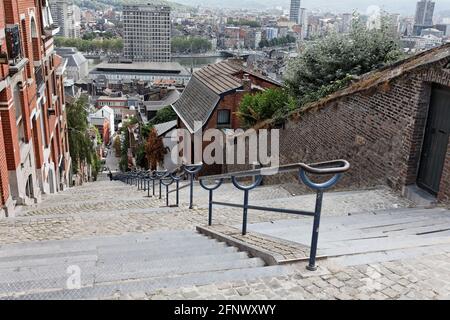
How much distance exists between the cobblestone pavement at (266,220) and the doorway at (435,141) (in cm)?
62

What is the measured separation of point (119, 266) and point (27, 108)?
410 inches

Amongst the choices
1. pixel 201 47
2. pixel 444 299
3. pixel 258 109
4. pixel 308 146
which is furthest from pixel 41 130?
pixel 201 47

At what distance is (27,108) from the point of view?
13.1 meters

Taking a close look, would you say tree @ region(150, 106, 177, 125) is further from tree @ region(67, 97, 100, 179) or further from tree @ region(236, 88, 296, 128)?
tree @ region(236, 88, 296, 128)

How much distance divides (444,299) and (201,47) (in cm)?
20238

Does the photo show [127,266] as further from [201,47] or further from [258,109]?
[201,47]

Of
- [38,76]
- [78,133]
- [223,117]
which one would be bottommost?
[78,133]

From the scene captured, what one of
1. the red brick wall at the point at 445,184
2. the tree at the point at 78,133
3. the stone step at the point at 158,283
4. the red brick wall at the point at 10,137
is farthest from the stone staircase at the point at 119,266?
the tree at the point at 78,133

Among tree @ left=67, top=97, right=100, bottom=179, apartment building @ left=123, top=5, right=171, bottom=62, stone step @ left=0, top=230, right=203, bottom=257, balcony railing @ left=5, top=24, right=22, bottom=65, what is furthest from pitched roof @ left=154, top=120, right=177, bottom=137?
apartment building @ left=123, top=5, right=171, bottom=62

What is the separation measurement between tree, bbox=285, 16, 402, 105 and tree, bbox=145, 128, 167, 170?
71.2 feet

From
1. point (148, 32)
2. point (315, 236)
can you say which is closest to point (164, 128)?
point (315, 236)

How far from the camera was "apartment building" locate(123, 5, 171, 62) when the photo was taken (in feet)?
529

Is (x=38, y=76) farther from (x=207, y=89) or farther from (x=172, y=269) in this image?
(x=172, y=269)

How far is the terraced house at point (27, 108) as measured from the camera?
10.6 metres
